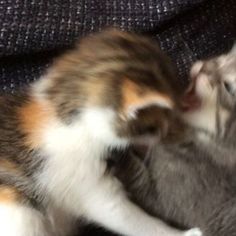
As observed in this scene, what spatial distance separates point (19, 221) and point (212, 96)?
1.46 ft

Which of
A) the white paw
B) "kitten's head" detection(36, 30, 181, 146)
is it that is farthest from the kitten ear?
the white paw

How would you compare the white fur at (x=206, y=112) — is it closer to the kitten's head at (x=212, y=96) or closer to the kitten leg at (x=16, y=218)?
the kitten's head at (x=212, y=96)

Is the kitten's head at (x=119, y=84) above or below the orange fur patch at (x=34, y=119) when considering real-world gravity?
above

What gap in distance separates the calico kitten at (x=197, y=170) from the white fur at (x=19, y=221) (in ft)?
0.58

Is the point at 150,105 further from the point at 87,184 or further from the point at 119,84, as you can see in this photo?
the point at 87,184

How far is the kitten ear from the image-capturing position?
123 cm

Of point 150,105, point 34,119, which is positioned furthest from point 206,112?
point 34,119

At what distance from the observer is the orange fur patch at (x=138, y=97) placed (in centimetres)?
122

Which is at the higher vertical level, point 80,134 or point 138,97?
point 138,97

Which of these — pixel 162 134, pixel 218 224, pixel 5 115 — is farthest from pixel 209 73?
pixel 5 115

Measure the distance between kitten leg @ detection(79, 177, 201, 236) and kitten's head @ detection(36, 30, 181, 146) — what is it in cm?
13

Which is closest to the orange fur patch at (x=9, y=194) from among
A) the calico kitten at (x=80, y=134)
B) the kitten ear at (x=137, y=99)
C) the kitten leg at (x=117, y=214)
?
the calico kitten at (x=80, y=134)

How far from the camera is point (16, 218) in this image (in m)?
1.34

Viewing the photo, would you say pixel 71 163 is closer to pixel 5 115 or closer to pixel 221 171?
pixel 5 115
